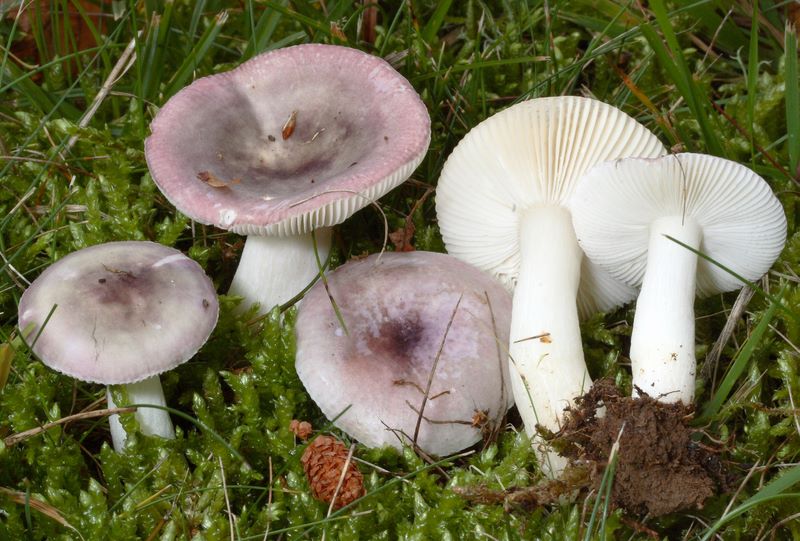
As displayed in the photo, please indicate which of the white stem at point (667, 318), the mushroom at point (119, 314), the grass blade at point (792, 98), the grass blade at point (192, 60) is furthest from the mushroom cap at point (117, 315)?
the grass blade at point (792, 98)

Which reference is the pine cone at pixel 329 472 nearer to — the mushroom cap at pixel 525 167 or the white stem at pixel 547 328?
the white stem at pixel 547 328

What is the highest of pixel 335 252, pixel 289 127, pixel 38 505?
pixel 289 127

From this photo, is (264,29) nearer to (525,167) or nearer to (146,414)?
(525,167)

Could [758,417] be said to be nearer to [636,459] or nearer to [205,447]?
[636,459]

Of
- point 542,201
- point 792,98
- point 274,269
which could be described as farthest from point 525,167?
point 792,98

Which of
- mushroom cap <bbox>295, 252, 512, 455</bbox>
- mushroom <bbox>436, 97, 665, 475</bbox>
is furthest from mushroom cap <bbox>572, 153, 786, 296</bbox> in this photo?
mushroom cap <bbox>295, 252, 512, 455</bbox>

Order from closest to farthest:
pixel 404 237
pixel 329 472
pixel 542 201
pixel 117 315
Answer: pixel 117 315
pixel 329 472
pixel 542 201
pixel 404 237

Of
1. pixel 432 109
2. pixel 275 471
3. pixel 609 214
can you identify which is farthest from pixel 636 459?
pixel 432 109
